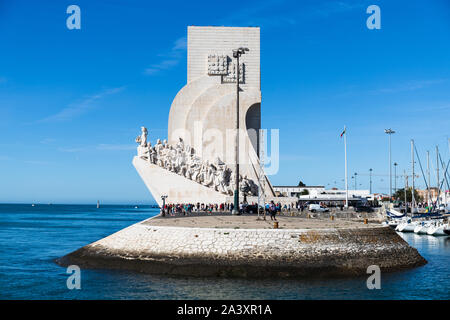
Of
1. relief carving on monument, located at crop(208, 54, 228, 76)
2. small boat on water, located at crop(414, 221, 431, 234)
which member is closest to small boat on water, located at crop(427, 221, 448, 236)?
small boat on water, located at crop(414, 221, 431, 234)

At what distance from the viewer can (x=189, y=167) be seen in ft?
119

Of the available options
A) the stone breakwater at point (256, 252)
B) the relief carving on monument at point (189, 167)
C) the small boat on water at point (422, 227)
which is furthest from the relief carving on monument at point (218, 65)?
the stone breakwater at point (256, 252)

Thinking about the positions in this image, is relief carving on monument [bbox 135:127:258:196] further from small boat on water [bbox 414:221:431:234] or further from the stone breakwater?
the stone breakwater

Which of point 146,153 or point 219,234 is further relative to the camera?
point 146,153

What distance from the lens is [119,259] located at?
15398 mm

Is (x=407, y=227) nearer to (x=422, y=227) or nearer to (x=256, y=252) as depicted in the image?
(x=422, y=227)

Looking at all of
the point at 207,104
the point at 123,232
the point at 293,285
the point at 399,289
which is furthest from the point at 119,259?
the point at 207,104

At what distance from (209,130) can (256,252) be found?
27171mm

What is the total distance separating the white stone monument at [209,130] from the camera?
1401 inches

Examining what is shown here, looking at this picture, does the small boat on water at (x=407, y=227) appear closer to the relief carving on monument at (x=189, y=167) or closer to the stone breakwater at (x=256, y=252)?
the relief carving on monument at (x=189, y=167)

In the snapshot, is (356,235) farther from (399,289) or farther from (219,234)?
(219,234)

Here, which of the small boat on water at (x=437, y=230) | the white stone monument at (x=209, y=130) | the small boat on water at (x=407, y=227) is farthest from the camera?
the white stone monument at (x=209, y=130)

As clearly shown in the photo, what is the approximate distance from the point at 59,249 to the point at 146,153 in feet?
52.0
